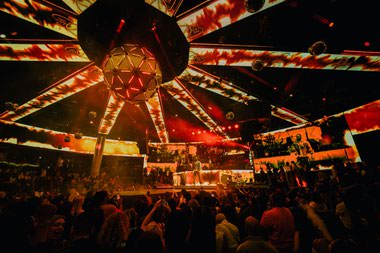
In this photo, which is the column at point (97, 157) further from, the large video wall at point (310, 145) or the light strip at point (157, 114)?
the large video wall at point (310, 145)

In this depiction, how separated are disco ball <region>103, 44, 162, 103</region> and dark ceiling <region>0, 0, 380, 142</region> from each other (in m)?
0.38

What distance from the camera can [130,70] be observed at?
19.4 feet

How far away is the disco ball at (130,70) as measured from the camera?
5781mm

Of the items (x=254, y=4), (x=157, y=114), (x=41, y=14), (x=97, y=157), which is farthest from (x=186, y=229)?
(x=97, y=157)

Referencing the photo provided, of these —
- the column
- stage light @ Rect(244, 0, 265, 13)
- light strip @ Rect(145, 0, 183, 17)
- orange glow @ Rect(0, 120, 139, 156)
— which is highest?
light strip @ Rect(145, 0, 183, 17)

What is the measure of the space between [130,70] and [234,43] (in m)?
3.76

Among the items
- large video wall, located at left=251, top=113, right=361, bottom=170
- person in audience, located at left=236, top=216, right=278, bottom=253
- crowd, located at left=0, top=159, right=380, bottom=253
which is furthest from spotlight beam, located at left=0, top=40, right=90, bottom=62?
large video wall, located at left=251, top=113, right=361, bottom=170

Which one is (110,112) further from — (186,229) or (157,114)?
(186,229)

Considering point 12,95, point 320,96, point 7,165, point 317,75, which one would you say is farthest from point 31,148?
point 320,96

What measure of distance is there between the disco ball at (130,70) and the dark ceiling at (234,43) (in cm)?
38

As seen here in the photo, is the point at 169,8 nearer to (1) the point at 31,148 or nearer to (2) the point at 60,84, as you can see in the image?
(2) the point at 60,84

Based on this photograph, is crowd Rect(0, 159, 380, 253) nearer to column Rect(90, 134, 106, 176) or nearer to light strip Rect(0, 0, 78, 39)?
light strip Rect(0, 0, 78, 39)

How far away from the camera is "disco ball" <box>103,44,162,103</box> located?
578 cm

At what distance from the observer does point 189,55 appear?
6648mm
